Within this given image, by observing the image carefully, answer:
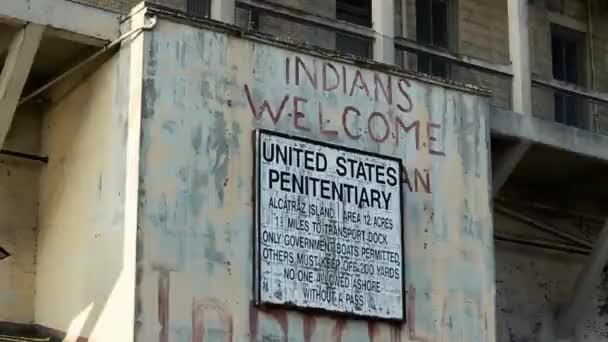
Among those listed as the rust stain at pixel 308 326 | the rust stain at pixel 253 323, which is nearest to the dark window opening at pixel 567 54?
the rust stain at pixel 308 326

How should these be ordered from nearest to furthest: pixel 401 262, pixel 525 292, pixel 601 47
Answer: pixel 401 262, pixel 525 292, pixel 601 47

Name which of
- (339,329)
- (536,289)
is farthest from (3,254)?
(536,289)

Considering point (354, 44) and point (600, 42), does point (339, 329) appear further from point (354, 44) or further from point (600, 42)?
point (600, 42)

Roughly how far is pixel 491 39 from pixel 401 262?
6636mm

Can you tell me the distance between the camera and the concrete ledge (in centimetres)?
1805

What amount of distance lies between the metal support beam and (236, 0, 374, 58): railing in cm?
488

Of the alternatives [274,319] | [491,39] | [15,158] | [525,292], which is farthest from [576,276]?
[15,158]

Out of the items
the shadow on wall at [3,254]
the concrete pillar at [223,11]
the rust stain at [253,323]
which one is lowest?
the rust stain at [253,323]

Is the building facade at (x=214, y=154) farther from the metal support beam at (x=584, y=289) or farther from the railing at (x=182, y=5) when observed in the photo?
the metal support beam at (x=584, y=289)

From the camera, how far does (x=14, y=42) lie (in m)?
14.4

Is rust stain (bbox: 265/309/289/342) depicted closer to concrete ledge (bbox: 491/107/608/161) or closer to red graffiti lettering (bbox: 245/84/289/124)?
red graffiti lettering (bbox: 245/84/289/124)

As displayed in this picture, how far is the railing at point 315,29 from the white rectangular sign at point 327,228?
1.91 meters

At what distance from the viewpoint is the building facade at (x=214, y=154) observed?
1399 centimetres

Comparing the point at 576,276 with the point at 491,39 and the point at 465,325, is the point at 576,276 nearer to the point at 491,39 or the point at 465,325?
the point at 491,39
